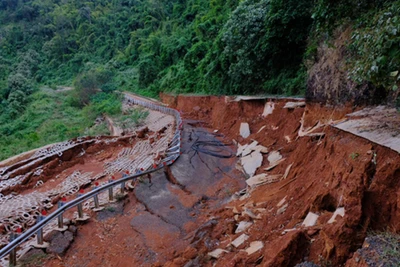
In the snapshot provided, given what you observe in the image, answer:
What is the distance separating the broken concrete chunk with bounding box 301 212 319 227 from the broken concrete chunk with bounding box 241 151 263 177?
4.67 meters

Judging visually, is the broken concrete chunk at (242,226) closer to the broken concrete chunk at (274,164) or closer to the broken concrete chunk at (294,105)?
the broken concrete chunk at (274,164)

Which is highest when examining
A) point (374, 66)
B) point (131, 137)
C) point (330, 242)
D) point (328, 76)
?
point (374, 66)

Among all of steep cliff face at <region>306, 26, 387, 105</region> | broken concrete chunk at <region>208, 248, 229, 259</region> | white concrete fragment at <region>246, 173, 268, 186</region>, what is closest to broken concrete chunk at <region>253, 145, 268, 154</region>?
white concrete fragment at <region>246, 173, 268, 186</region>

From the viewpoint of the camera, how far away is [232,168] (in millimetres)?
10898

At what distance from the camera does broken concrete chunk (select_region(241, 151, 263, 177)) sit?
9.42 meters

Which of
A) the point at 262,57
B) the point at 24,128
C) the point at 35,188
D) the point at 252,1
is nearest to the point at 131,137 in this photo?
the point at 35,188

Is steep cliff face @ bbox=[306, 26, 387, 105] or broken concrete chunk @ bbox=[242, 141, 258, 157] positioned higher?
steep cliff face @ bbox=[306, 26, 387, 105]

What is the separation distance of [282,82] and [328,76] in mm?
6318

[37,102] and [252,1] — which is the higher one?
[252,1]

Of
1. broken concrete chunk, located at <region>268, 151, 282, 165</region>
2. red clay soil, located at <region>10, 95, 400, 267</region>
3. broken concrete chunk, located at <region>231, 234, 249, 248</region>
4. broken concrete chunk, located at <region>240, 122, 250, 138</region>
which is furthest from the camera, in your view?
broken concrete chunk, located at <region>240, 122, 250, 138</region>

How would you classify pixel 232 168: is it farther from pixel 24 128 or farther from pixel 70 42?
pixel 70 42

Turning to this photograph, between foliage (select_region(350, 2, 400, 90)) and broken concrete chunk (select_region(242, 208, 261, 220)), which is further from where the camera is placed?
broken concrete chunk (select_region(242, 208, 261, 220))

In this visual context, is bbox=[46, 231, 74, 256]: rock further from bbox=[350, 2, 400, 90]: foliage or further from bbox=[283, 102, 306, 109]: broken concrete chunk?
bbox=[283, 102, 306, 109]: broken concrete chunk

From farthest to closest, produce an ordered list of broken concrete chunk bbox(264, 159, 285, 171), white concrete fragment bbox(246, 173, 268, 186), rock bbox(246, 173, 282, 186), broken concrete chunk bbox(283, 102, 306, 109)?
1. broken concrete chunk bbox(283, 102, 306, 109)
2. broken concrete chunk bbox(264, 159, 285, 171)
3. white concrete fragment bbox(246, 173, 268, 186)
4. rock bbox(246, 173, 282, 186)
